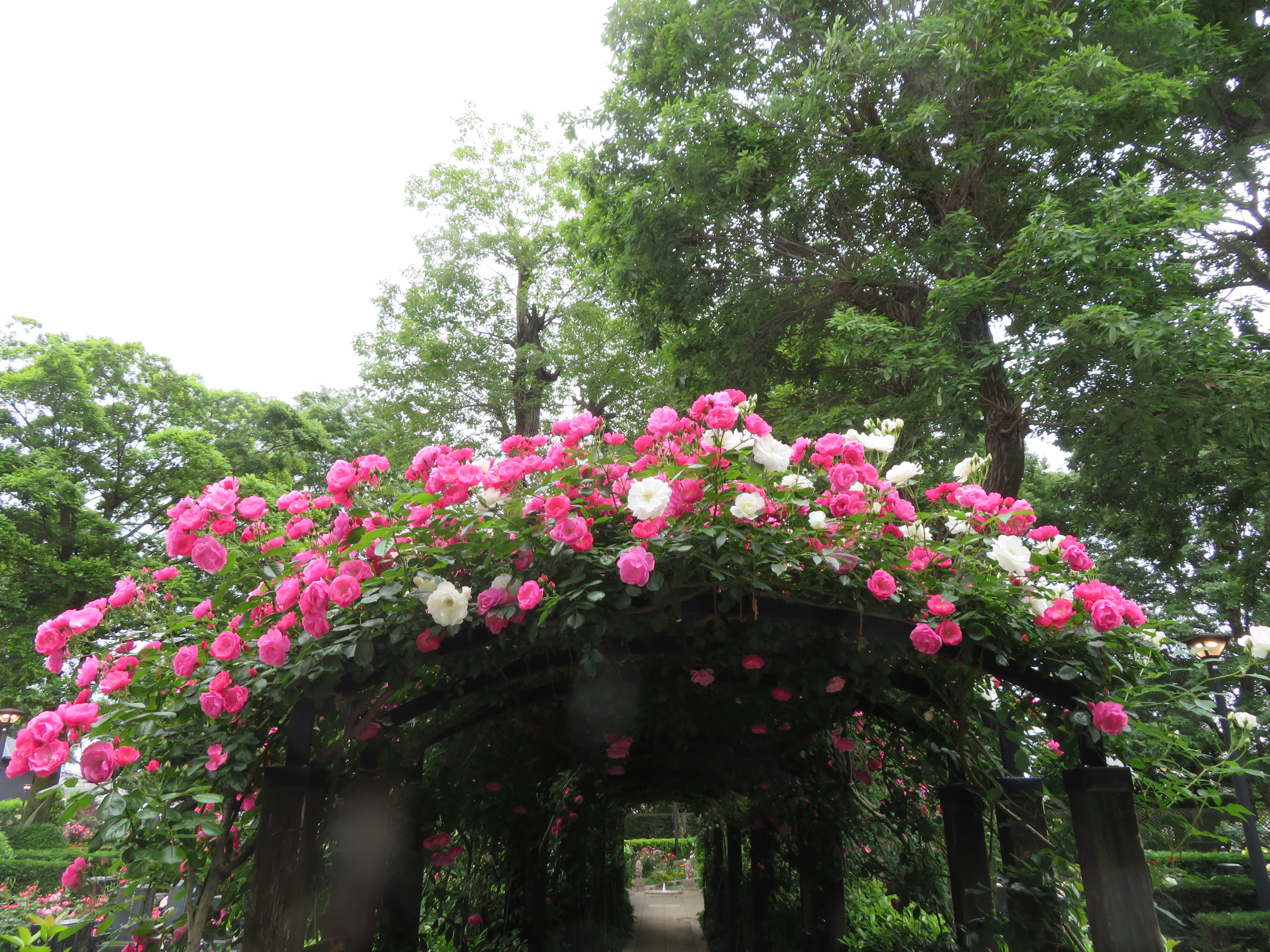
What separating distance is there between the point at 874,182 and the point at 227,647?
707 centimetres

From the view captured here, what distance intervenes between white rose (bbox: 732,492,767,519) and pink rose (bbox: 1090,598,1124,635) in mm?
1002

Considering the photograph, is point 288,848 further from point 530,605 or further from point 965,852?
point 965,852

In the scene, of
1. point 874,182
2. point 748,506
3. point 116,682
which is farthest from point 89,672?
point 874,182

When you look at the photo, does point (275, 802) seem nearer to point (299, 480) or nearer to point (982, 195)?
point (982, 195)

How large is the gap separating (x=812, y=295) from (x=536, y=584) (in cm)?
635

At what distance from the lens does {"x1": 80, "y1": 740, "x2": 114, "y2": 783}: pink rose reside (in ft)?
5.83

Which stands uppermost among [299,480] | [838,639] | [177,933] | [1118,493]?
[299,480]

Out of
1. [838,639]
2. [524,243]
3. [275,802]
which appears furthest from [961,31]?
[524,243]

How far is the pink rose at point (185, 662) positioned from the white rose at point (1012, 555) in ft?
7.49

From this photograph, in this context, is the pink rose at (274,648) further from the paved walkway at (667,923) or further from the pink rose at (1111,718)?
the paved walkway at (667,923)

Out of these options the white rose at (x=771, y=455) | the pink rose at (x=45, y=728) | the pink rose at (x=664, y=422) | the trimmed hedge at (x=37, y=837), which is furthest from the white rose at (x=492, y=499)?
the trimmed hedge at (x=37, y=837)

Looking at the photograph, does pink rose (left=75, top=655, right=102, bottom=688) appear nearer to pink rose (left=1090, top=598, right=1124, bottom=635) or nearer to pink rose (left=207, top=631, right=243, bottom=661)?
pink rose (left=207, top=631, right=243, bottom=661)

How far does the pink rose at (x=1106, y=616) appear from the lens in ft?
6.85

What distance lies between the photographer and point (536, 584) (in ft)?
6.46
